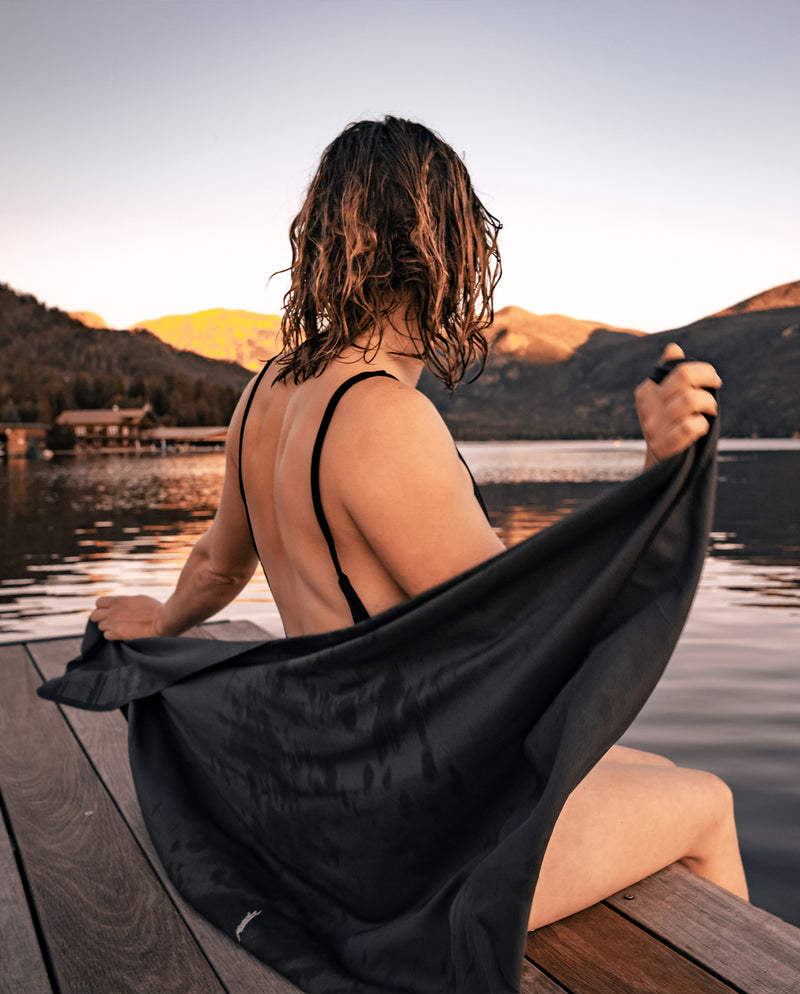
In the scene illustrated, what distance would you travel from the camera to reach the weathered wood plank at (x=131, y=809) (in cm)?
156

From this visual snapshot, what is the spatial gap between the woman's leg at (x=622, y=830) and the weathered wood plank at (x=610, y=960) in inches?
1.3

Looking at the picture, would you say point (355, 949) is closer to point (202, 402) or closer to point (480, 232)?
point (480, 232)

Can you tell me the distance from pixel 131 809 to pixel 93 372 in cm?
15828

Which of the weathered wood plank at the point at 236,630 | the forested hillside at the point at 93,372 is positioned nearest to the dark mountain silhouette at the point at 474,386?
the forested hillside at the point at 93,372

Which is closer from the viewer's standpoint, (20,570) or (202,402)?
(20,570)

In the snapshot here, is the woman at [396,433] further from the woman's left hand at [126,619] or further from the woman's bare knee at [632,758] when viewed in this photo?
the woman's left hand at [126,619]

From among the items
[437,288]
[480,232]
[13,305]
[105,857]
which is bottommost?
[105,857]

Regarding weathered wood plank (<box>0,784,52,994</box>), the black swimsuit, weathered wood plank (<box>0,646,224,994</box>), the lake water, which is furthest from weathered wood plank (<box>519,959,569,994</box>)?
the lake water

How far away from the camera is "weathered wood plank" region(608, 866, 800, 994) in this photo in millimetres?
1497

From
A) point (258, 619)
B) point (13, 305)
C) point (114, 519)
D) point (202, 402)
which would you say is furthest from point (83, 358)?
point (258, 619)

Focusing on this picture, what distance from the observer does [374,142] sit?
1.55m

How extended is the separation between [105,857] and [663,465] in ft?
5.42

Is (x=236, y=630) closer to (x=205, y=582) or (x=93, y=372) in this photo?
(x=205, y=582)

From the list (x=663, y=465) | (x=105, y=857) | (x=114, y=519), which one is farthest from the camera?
(x=114, y=519)
